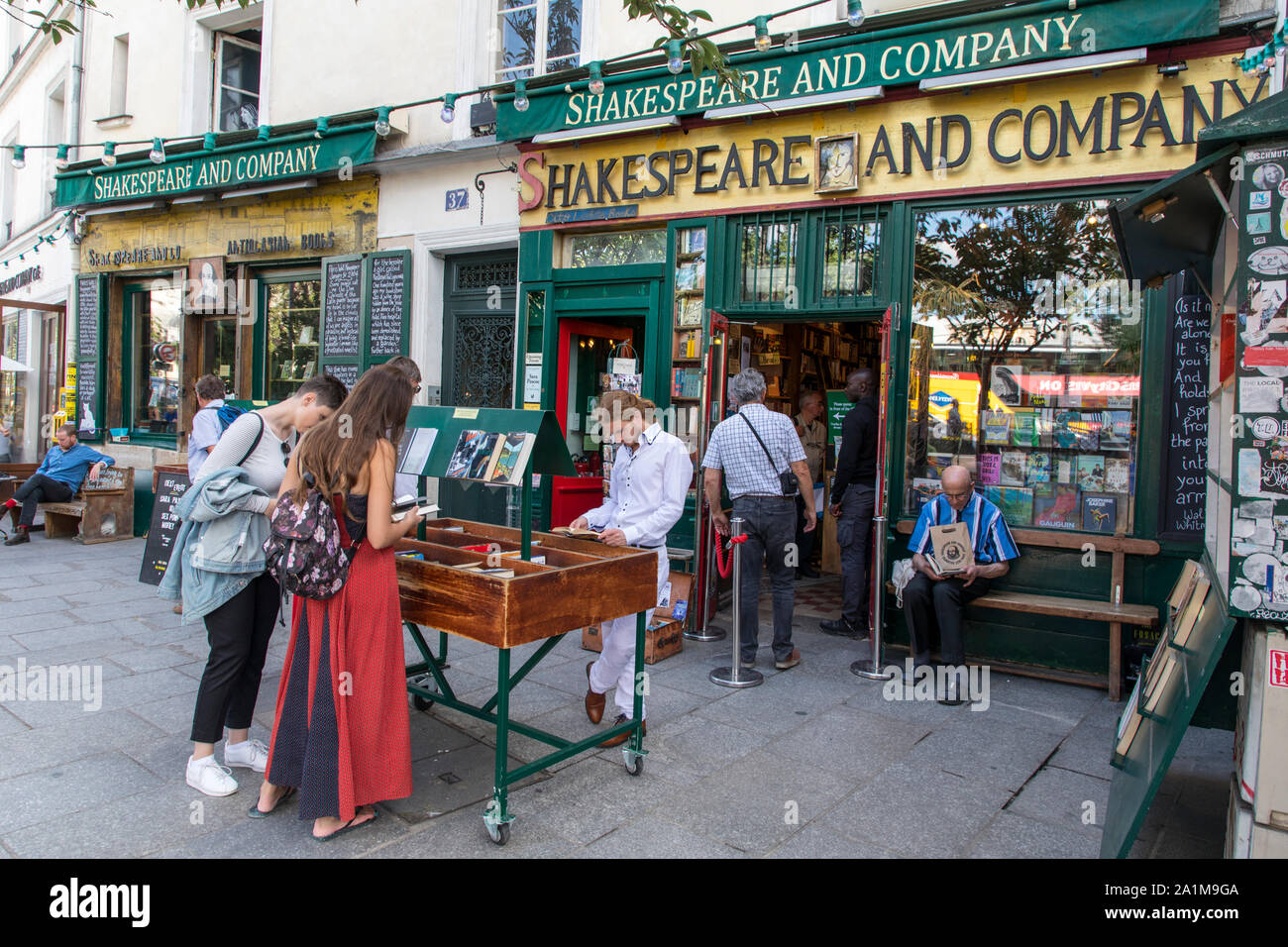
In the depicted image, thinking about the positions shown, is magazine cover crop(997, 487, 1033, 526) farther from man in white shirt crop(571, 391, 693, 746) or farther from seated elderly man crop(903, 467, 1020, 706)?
man in white shirt crop(571, 391, 693, 746)

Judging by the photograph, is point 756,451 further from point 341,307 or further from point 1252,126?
point 341,307

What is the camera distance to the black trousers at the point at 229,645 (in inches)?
146

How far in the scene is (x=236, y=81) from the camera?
37.7ft

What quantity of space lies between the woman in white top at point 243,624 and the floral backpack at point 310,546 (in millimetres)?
373

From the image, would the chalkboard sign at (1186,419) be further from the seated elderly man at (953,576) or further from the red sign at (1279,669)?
the red sign at (1279,669)

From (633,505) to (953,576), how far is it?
2255 mm

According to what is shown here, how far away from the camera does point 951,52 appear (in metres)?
5.93


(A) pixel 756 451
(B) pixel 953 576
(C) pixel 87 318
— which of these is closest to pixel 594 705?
(A) pixel 756 451

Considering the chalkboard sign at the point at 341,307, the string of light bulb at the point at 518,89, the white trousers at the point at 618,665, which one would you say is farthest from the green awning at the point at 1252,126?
the chalkboard sign at the point at 341,307

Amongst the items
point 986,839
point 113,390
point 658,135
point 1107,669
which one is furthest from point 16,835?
point 113,390

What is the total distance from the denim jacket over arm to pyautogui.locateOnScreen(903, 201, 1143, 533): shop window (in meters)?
4.37

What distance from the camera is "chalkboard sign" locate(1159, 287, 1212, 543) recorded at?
209 inches

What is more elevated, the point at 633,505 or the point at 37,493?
the point at 633,505
